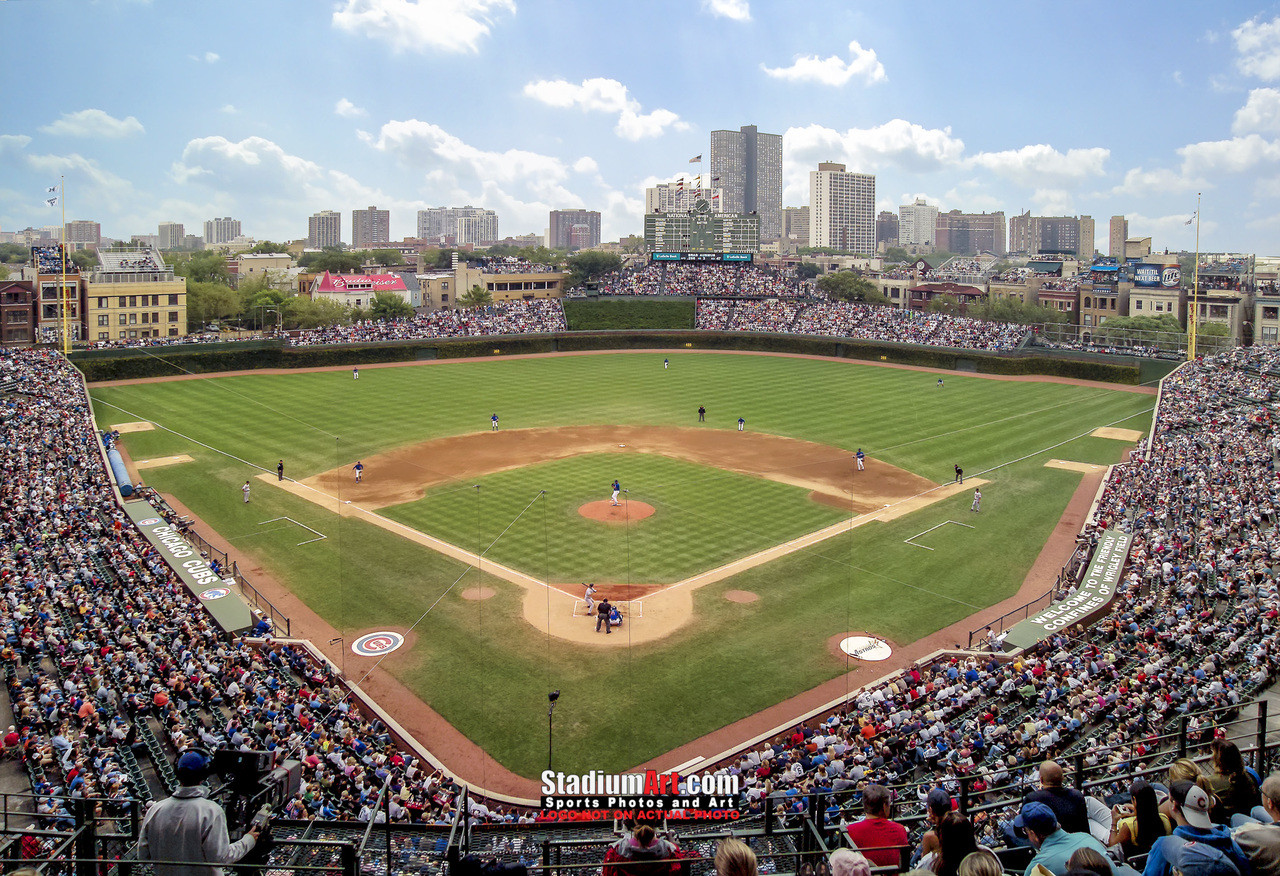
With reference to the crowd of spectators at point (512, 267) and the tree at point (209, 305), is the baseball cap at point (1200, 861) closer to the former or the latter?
the tree at point (209, 305)

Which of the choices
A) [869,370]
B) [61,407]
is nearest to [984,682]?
[61,407]

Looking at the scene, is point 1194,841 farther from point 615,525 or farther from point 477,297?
point 477,297

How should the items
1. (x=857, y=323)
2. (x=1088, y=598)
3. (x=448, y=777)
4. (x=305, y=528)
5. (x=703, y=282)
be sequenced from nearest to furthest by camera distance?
(x=448, y=777) → (x=1088, y=598) → (x=305, y=528) → (x=857, y=323) → (x=703, y=282)

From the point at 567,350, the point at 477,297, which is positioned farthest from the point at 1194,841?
the point at 477,297

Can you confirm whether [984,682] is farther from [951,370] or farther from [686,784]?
[951,370]

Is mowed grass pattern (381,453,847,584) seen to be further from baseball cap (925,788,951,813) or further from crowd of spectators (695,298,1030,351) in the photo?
crowd of spectators (695,298,1030,351)

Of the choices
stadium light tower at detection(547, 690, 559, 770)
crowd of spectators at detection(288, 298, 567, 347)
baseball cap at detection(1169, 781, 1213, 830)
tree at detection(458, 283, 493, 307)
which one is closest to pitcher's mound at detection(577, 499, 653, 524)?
stadium light tower at detection(547, 690, 559, 770)

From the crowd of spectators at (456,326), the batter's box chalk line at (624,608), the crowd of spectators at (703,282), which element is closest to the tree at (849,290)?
the crowd of spectators at (703,282)

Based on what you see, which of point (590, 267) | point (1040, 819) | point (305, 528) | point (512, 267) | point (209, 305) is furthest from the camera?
point (590, 267)
